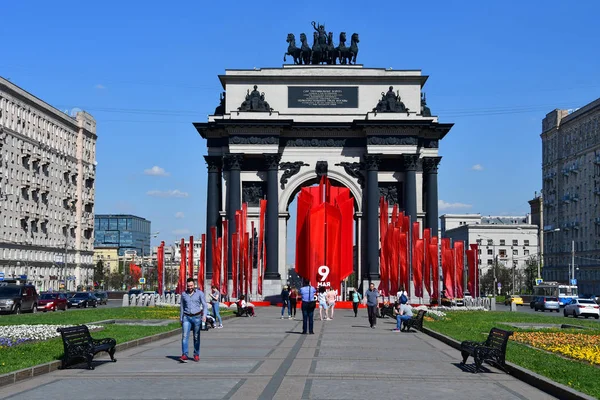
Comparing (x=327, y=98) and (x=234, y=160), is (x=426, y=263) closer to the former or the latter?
(x=234, y=160)

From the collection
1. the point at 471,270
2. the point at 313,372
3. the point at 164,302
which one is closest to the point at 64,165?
the point at 164,302

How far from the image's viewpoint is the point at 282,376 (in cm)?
1939

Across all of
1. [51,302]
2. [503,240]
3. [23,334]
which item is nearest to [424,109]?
[51,302]

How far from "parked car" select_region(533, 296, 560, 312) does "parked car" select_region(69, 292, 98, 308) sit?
39.5m

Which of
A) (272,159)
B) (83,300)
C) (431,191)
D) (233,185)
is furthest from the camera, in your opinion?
(431,191)

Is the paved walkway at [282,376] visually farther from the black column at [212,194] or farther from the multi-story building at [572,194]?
the multi-story building at [572,194]

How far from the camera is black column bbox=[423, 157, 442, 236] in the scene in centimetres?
8238

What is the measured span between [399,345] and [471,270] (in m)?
42.1

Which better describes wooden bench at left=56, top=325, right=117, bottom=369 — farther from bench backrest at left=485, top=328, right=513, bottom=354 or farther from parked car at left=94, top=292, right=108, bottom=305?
parked car at left=94, top=292, right=108, bottom=305

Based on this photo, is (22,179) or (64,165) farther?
(64,165)

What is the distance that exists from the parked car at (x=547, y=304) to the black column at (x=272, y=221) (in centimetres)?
2431

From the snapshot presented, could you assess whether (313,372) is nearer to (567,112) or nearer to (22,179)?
(22,179)

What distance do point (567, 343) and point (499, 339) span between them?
7.46 meters

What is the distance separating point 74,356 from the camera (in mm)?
20609
